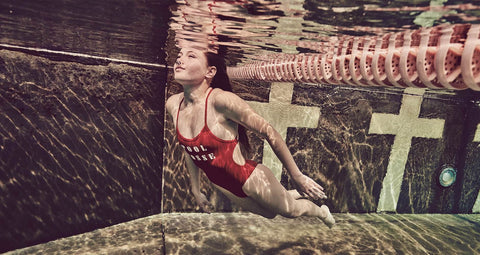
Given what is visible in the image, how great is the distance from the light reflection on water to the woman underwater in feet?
1.68

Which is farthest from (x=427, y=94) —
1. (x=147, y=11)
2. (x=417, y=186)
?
(x=147, y=11)

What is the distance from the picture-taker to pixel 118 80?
438 cm

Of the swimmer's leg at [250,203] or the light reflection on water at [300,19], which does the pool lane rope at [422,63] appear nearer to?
the light reflection on water at [300,19]

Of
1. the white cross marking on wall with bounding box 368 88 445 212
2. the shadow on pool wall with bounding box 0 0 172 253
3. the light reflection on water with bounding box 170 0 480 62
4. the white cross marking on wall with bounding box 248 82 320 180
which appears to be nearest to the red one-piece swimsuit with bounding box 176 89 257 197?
the light reflection on water with bounding box 170 0 480 62

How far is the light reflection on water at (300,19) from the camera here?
6.51 feet

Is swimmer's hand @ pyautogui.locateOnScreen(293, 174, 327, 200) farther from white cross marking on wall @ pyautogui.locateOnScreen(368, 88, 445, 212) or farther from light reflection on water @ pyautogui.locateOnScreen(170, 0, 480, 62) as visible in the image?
white cross marking on wall @ pyautogui.locateOnScreen(368, 88, 445, 212)

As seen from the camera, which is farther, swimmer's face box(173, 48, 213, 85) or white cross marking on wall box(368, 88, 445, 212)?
white cross marking on wall box(368, 88, 445, 212)

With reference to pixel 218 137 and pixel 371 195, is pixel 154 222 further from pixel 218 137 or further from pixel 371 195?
pixel 371 195

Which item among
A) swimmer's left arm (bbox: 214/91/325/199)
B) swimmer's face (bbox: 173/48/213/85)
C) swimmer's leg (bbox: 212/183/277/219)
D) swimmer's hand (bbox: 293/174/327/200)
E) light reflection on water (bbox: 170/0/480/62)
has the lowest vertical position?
swimmer's leg (bbox: 212/183/277/219)

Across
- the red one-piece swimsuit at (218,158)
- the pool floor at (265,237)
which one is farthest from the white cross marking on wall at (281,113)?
the red one-piece swimsuit at (218,158)

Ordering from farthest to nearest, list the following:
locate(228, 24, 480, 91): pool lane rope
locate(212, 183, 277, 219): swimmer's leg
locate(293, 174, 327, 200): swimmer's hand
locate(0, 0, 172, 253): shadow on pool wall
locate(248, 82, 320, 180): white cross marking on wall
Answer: locate(248, 82, 320, 180): white cross marking on wall, locate(0, 0, 172, 253): shadow on pool wall, locate(212, 183, 277, 219): swimmer's leg, locate(293, 174, 327, 200): swimmer's hand, locate(228, 24, 480, 91): pool lane rope

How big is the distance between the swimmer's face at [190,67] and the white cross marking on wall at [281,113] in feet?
8.63

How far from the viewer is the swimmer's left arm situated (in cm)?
A: 234

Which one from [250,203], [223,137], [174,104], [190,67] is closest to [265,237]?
[250,203]
